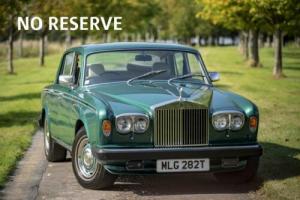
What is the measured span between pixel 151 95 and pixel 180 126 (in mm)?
A: 601

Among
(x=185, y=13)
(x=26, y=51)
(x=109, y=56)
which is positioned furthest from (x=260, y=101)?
(x=185, y=13)

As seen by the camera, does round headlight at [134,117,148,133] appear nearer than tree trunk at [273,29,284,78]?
Yes

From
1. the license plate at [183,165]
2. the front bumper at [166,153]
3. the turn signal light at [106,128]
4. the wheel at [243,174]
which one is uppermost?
the turn signal light at [106,128]

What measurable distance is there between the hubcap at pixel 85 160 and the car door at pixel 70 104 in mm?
383

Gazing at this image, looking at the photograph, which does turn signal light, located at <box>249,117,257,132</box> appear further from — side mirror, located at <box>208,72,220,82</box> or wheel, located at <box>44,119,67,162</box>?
wheel, located at <box>44,119,67,162</box>

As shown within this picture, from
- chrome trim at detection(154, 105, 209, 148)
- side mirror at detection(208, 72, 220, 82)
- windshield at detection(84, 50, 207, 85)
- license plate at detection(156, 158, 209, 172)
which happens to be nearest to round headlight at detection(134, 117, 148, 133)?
chrome trim at detection(154, 105, 209, 148)

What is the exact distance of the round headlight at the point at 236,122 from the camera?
726 cm

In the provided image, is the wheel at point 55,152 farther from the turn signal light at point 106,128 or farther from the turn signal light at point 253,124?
A: the turn signal light at point 253,124

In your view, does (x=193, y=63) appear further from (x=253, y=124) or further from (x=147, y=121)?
(x=147, y=121)

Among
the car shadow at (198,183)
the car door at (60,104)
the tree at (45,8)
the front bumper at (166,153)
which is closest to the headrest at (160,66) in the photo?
the car door at (60,104)

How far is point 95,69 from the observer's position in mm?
8352

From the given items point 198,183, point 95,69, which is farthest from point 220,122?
point 95,69

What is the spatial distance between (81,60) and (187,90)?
164 cm

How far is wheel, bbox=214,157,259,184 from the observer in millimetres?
7629
